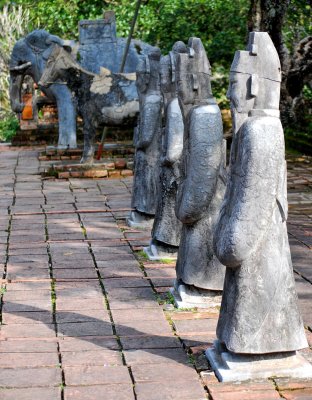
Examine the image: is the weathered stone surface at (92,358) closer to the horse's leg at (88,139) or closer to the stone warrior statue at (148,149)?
the stone warrior statue at (148,149)

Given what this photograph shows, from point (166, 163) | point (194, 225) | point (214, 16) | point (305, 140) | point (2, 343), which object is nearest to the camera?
point (2, 343)

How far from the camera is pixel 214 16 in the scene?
16.0 metres

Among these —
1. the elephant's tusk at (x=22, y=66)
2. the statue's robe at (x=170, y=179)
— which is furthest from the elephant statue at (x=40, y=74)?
the statue's robe at (x=170, y=179)

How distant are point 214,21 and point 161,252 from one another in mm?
9861

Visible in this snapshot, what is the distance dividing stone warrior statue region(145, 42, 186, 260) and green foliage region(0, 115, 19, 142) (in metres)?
11.0

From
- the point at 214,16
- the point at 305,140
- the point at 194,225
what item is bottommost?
the point at 305,140

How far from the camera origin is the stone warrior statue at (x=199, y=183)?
546 centimetres

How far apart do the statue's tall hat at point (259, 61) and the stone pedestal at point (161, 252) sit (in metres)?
2.86

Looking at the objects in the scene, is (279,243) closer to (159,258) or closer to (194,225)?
(194,225)

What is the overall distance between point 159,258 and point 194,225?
132 centimetres

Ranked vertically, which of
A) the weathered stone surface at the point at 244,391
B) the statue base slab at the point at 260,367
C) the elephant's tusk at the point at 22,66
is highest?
the elephant's tusk at the point at 22,66

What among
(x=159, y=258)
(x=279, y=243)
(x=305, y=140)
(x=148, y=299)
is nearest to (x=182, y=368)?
(x=279, y=243)

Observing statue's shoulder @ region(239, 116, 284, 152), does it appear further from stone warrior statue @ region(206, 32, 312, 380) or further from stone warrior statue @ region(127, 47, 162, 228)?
stone warrior statue @ region(127, 47, 162, 228)

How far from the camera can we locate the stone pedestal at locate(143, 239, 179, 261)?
701 cm
